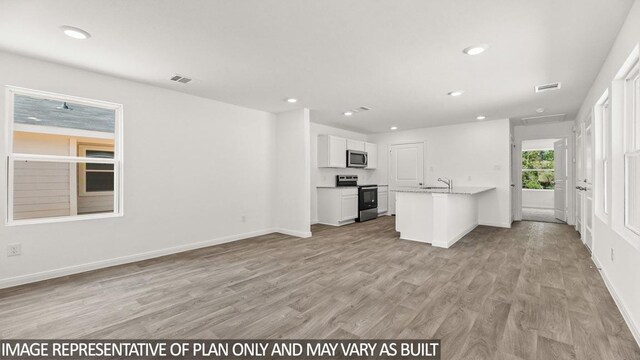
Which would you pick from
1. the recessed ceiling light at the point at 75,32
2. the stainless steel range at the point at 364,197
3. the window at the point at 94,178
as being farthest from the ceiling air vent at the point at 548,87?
the window at the point at 94,178

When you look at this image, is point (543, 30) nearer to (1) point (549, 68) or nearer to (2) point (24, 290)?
(1) point (549, 68)

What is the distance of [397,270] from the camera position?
332cm

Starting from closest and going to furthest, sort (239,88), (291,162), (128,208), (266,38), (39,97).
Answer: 1. (266,38)
2. (39,97)
3. (128,208)
4. (239,88)
5. (291,162)

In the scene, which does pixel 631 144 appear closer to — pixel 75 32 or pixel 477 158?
pixel 477 158

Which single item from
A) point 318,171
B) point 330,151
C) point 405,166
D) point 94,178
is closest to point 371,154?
point 405,166

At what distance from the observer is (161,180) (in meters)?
4.02

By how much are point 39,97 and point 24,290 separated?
6.81 feet

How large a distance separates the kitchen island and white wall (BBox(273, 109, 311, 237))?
1.69 metres

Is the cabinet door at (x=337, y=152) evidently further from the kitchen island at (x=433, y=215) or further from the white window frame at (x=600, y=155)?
the white window frame at (x=600, y=155)

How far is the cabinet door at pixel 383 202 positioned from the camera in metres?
7.66

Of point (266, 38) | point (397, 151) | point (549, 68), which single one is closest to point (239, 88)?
point (266, 38)

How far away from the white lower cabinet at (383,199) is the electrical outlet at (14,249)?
265 inches

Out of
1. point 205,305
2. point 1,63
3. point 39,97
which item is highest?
point 1,63

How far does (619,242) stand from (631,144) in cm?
85
